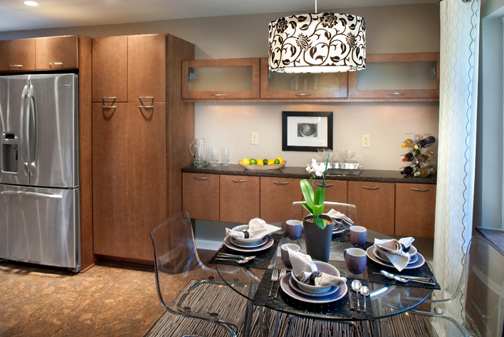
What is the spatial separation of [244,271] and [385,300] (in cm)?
63

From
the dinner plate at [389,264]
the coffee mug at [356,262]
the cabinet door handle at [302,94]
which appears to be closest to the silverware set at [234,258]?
the coffee mug at [356,262]

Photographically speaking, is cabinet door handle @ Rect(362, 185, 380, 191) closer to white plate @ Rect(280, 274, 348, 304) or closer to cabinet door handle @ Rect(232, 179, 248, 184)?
cabinet door handle @ Rect(232, 179, 248, 184)

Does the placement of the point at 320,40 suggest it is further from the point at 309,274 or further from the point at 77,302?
the point at 77,302

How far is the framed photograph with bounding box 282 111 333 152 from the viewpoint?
3.79 metres

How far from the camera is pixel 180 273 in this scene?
242cm

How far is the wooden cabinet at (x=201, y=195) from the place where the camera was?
12.3 ft

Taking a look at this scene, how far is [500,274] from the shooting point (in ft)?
5.74

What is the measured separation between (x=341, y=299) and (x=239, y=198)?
7.11ft

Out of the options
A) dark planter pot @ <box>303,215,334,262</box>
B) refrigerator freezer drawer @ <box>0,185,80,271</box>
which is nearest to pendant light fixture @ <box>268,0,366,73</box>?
dark planter pot @ <box>303,215,334,262</box>

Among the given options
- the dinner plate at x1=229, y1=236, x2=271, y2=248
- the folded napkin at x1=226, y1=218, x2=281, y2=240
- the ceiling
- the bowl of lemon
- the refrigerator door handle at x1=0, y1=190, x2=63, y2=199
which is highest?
the ceiling

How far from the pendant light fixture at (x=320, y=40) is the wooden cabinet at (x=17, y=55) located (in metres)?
2.79

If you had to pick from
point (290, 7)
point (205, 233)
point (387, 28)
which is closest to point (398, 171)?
point (387, 28)

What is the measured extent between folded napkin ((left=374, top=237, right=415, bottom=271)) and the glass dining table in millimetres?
42

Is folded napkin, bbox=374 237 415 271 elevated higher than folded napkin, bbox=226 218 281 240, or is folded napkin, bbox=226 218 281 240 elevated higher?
folded napkin, bbox=226 218 281 240
